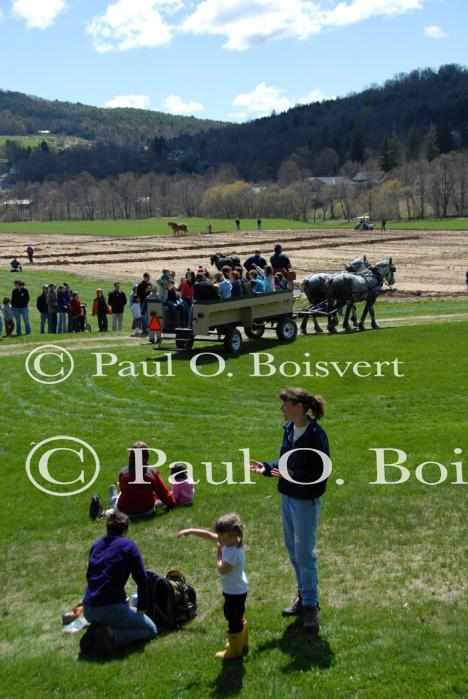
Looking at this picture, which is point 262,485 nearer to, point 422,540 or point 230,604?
point 422,540

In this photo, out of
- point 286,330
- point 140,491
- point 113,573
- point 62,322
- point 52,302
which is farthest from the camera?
point 62,322

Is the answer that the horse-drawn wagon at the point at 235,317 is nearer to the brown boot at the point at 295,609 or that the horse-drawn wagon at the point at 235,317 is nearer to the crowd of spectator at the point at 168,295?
the crowd of spectator at the point at 168,295

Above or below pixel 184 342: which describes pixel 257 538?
below

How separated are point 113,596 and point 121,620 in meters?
0.27

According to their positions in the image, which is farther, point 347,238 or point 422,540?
point 347,238

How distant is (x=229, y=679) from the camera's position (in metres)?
7.68

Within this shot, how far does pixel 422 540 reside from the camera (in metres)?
11.1

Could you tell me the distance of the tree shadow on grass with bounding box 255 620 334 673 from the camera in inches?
306

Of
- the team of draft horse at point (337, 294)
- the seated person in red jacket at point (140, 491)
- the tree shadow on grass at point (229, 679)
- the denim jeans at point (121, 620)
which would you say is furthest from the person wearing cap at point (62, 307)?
the tree shadow on grass at point (229, 679)

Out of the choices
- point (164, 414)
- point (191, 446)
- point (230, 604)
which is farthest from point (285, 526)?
point (164, 414)

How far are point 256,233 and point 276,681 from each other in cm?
11158

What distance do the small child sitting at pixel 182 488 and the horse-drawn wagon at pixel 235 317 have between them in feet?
32.8

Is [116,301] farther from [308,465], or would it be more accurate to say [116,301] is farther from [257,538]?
[308,465]

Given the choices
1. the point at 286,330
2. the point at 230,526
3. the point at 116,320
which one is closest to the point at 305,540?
the point at 230,526
